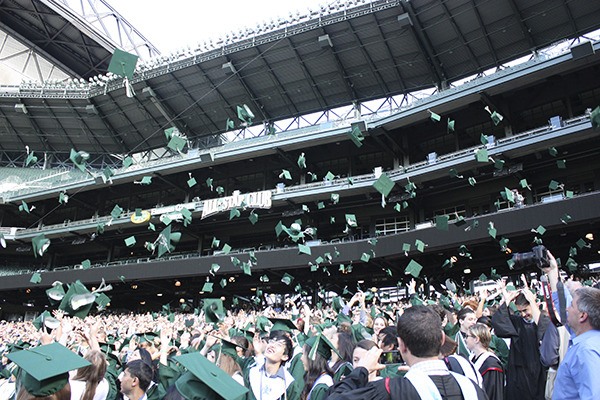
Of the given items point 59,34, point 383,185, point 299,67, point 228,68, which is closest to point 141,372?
point 383,185

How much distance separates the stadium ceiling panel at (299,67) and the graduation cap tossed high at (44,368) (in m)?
26.2

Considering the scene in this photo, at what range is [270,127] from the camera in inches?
1367

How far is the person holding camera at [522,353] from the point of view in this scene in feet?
15.6

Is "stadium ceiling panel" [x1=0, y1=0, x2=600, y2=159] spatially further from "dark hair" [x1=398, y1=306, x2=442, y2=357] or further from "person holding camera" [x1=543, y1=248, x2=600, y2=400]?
"dark hair" [x1=398, y1=306, x2=442, y2=357]

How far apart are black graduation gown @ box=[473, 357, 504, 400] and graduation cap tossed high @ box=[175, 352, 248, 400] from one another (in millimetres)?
2421

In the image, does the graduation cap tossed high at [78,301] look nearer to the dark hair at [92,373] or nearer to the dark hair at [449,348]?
the dark hair at [92,373]

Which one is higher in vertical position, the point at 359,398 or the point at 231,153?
the point at 231,153

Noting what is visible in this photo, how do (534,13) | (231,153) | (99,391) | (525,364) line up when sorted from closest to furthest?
(99,391)
(525,364)
(534,13)
(231,153)

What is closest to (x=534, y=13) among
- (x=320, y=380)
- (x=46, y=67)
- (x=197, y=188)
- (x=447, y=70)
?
(x=447, y=70)

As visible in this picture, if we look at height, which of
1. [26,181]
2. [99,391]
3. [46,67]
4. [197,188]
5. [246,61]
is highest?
[46,67]

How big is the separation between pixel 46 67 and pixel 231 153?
97.3 ft

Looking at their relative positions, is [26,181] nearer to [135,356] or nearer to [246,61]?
[246,61]

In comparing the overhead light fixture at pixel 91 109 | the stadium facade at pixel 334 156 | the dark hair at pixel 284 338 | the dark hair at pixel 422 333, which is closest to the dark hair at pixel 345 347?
the dark hair at pixel 284 338

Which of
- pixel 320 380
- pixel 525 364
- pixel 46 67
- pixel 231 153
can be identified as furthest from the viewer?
pixel 46 67
